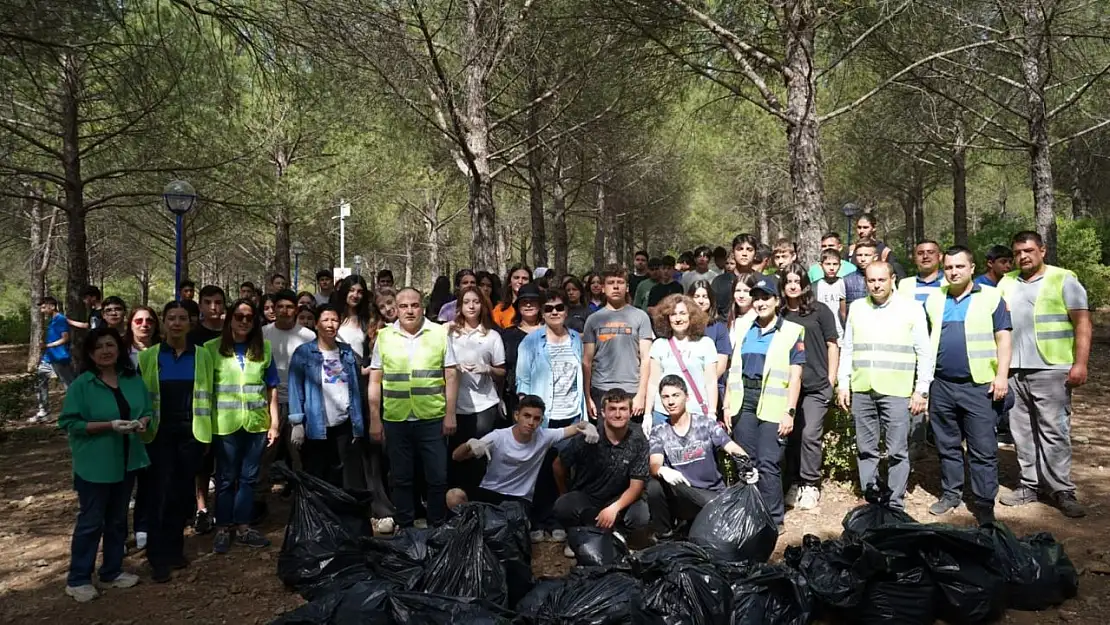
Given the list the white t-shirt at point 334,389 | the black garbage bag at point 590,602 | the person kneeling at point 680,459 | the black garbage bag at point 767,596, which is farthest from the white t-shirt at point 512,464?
the black garbage bag at point 767,596

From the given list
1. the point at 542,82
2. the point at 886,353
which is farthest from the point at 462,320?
the point at 542,82

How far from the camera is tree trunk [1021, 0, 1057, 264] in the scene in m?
9.30

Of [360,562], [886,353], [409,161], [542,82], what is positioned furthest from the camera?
[409,161]

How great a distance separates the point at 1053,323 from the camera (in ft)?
16.7

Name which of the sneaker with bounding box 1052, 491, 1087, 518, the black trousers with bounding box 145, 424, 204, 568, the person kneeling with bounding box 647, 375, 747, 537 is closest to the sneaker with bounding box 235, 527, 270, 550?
the black trousers with bounding box 145, 424, 204, 568

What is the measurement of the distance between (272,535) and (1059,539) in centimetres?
507

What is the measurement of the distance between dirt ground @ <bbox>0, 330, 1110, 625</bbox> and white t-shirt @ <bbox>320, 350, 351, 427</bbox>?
92 cm

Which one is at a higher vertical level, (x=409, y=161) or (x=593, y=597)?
(x=409, y=161)

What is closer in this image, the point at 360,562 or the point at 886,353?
the point at 360,562

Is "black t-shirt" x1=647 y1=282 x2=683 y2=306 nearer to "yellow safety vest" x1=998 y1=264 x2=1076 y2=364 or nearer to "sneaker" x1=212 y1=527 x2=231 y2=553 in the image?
"yellow safety vest" x1=998 y1=264 x2=1076 y2=364

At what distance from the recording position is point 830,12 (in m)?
8.22

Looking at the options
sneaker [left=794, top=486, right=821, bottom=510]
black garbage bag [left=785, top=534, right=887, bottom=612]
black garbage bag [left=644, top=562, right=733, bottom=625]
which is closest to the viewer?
black garbage bag [left=644, top=562, right=733, bottom=625]

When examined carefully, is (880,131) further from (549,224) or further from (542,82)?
(549,224)

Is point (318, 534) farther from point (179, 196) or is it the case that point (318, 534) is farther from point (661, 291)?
point (179, 196)
